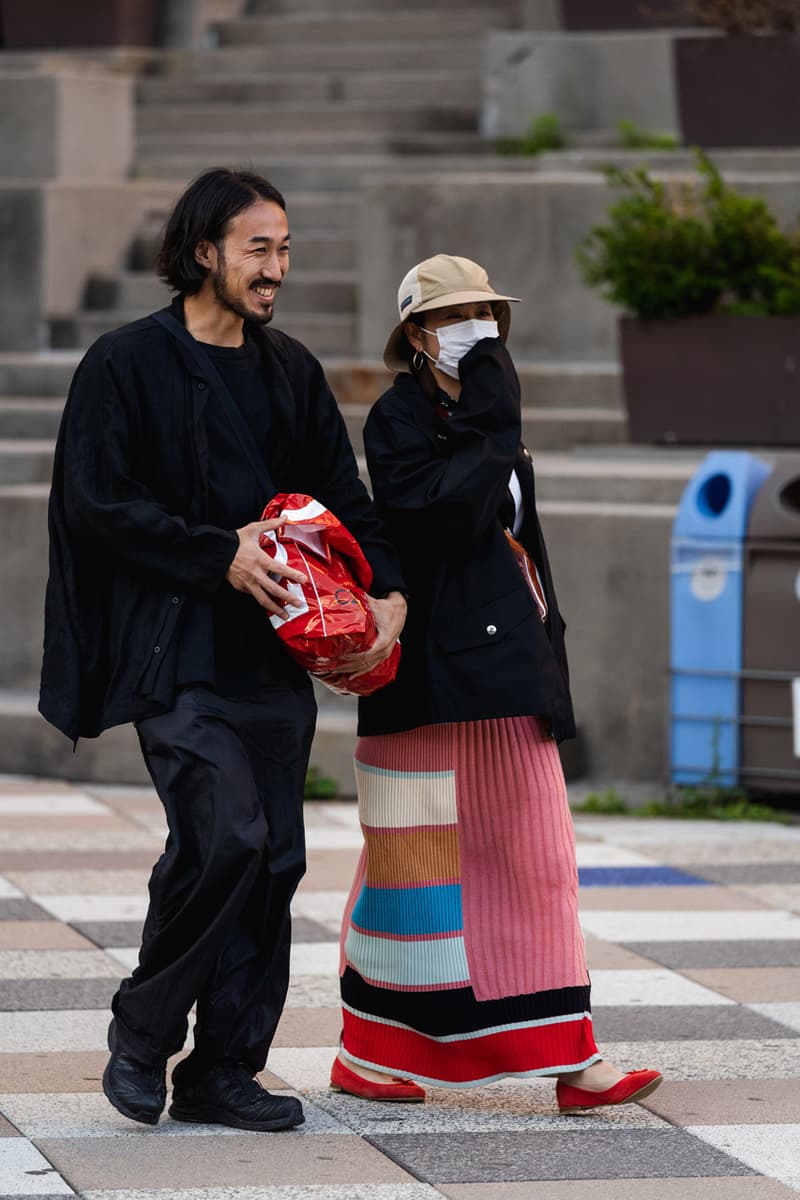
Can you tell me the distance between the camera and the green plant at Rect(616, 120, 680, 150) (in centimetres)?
1370

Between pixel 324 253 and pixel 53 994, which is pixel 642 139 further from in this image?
pixel 53 994

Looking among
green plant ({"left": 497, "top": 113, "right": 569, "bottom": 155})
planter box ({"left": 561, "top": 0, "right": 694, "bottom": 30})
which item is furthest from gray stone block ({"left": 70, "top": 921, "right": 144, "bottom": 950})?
planter box ({"left": 561, "top": 0, "right": 694, "bottom": 30})

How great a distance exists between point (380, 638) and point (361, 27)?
12.2 metres

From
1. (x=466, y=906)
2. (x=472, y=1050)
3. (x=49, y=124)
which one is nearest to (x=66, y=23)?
(x=49, y=124)

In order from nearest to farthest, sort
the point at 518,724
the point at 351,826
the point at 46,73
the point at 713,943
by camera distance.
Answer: the point at 518,724
the point at 713,943
the point at 351,826
the point at 46,73

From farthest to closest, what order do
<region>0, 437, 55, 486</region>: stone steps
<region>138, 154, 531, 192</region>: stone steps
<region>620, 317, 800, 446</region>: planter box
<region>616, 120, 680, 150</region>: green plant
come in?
<region>138, 154, 531, 192</region>: stone steps, <region>616, 120, 680, 150</region>: green plant, <region>0, 437, 55, 486</region>: stone steps, <region>620, 317, 800, 446</region>: planter box

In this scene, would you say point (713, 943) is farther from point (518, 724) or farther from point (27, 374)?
point (27, 374)

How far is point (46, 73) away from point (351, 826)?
7223 mm

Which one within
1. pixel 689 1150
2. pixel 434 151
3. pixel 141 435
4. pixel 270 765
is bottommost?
pixel 689 1150

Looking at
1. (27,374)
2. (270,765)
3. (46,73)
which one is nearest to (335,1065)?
(270,765)

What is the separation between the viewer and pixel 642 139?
14.0m

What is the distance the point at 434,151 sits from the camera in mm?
14883

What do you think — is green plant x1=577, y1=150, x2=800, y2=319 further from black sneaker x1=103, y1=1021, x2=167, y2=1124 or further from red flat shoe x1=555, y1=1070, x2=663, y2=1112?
black sneaker x1=103, y1=1021, x2=167, y2=1124

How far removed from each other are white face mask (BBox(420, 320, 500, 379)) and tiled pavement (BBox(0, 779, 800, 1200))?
1550mm
